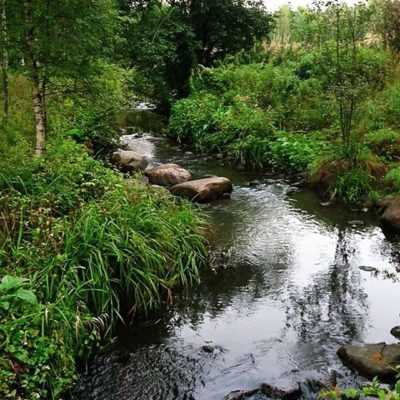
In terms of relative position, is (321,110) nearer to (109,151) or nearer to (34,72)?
(109,151)

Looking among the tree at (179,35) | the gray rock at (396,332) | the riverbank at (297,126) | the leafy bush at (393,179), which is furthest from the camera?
the tree at (179,35)

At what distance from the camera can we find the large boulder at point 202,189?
10.9m

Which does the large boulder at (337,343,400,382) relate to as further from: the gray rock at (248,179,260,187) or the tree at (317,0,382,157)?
the gray rock at (248,179,260,187)

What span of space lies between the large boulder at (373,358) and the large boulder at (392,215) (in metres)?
4.17

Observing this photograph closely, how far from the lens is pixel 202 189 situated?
1095cm

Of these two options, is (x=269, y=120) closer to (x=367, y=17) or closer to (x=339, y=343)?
(x=367, y=17)

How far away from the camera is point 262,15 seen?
71.6 feet

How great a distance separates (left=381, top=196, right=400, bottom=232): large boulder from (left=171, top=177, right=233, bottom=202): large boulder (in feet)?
11.6

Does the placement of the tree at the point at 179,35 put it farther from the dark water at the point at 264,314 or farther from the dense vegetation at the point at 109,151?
the dark water at the point at 264,314

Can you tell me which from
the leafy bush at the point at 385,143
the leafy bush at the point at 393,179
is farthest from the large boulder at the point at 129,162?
the leafy bush at the point at 393,179

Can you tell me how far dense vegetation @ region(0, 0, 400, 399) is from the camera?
16.9 ft

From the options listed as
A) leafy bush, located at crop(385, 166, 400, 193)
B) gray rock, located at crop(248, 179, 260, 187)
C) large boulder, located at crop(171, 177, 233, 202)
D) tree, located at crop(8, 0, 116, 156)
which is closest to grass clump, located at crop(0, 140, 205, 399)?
tree, located at crop(8, 0, 116, 156)

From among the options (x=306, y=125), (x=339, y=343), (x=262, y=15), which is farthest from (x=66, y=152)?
(x=262, y=15)

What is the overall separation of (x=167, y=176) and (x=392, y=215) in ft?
17.3
